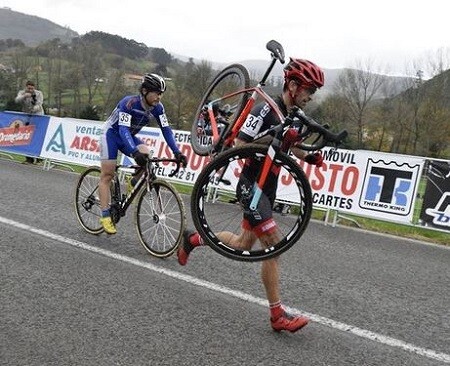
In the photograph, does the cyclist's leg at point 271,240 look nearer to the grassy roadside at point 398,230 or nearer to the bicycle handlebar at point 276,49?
the bicycle handlebar at point 276,49

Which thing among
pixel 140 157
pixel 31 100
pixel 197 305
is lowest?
pixel 197 305

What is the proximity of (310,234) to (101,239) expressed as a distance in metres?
3.50

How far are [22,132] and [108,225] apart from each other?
10.6 metres

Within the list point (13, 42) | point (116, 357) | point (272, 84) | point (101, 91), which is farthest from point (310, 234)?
point (13, 42)

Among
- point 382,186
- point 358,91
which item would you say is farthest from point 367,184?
point 358,91

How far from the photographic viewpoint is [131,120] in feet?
21.4

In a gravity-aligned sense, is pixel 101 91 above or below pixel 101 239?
above

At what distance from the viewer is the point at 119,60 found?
377 ft

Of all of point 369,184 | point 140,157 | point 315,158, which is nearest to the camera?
point 315,158

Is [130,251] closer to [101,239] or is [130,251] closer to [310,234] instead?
[101,239]

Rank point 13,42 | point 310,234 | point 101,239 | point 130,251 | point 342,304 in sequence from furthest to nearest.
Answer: point 13,42 < point 310,234 < point 101,239 < point 130,251 < point 342,304

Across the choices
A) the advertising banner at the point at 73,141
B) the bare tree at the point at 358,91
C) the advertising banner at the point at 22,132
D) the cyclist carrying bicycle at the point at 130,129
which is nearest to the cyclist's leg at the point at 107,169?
the cyclist carrying bicycle at the point at 130,129

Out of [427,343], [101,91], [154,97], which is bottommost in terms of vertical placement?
[427,343]

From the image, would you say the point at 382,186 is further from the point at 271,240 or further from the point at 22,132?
the point at 22,132
